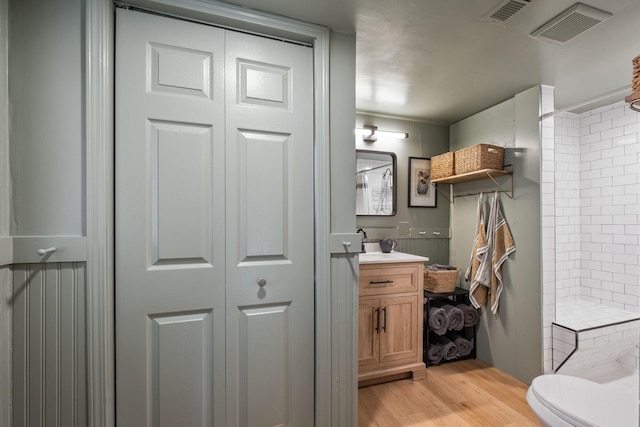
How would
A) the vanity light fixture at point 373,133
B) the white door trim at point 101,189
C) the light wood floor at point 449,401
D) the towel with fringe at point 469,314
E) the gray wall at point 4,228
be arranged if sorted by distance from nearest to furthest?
1. the gray wall at point 4,228
2. the white door trim at point 101,189
3. the light wood floor at point 449,401
4. the towel with fringe at point 469,314
5. the vanity light fixture at point 373,133

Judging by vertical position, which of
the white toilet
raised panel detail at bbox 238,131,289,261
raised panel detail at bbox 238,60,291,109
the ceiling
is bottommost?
the white toilet

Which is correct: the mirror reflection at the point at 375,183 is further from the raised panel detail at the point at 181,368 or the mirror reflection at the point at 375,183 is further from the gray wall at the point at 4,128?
the gray wall at the point at 4,128

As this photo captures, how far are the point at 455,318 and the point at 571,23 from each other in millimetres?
2137

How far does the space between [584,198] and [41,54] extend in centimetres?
381

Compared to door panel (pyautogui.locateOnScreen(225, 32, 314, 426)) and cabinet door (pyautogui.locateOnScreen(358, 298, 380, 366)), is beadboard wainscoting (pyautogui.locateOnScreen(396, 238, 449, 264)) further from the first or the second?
door panel (pyautogui.locateOnScreen(225, 32, 314, 426))

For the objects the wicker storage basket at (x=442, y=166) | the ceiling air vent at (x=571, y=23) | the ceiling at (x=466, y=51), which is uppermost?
the ceiling at (x=466, y=51)

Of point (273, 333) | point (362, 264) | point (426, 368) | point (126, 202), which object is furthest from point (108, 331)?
point (426, 368)

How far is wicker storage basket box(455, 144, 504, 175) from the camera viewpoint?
2332 millimetres

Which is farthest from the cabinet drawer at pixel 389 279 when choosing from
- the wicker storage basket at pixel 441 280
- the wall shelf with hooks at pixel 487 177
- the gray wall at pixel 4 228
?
the gray wall at pixel 4 228

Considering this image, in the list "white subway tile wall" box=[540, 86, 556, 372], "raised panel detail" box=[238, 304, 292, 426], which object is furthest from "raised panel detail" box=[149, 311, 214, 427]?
"white subway tile wall" box=[540, 86, 556, 372]

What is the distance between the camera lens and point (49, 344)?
114 cm

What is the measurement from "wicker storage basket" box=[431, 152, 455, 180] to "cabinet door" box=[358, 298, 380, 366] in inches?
52.7

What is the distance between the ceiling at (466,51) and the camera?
4.58ft

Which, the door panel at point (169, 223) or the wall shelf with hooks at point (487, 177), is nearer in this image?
the door panel at point (169, 223)
